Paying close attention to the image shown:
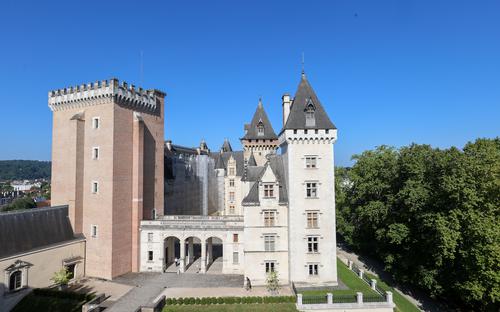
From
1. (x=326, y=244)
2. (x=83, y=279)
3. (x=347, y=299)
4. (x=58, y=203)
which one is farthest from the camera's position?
(x=58, y=203)

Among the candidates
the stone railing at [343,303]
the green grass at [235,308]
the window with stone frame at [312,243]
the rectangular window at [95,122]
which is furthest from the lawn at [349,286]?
the rectangular window at [95,122]

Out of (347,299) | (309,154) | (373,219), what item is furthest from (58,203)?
(373,219)

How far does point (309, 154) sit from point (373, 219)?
42.4ft

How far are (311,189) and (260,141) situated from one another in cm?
2254

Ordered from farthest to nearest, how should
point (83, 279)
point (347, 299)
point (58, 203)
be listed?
1. point (58, 203)
2. point (83, 279)
3. point (347, 299)

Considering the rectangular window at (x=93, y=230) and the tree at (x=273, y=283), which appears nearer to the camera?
the tree at (x=273, y=283)

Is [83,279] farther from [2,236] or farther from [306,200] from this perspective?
[306,200]

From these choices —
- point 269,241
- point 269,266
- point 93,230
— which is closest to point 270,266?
point 269,266

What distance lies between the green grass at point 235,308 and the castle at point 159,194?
15.0ft

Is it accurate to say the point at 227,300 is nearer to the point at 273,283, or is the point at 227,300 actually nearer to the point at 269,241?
the point at 273,283

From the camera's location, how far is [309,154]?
29281mm

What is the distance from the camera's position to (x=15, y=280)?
25.9m

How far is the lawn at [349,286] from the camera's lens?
87.8 ft

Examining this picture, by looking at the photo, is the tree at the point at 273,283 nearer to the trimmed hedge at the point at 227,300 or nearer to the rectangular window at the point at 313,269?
the trimmed hedge at the point at 227,300
